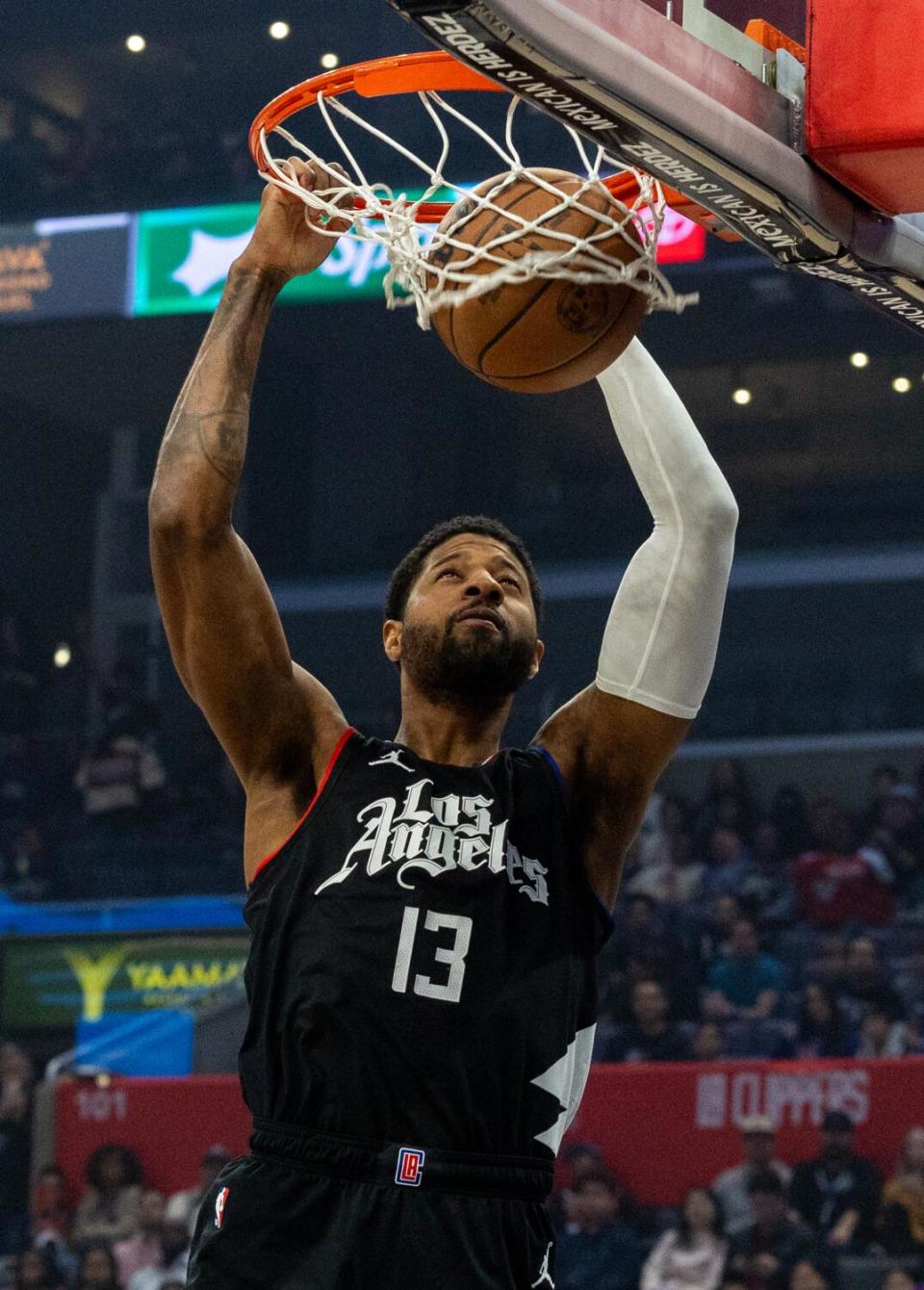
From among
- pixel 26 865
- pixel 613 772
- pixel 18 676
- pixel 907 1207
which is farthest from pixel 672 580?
pixel 18 676

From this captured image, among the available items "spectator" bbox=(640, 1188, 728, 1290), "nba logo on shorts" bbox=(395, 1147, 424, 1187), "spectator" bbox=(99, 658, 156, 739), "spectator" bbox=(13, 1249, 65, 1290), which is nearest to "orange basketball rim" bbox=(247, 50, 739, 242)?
"nba logo on shorts" bbox=(395, 1147, 424, 1187)

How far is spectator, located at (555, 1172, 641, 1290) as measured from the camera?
7.57 metres

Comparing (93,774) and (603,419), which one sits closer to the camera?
(93,774)

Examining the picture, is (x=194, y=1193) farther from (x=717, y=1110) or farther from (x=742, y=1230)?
(x=742, y=1230)

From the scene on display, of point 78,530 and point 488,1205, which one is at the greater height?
point 78,530

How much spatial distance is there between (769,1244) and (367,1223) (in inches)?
227

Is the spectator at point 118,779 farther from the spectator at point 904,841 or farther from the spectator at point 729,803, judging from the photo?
the spectator at point 904,841

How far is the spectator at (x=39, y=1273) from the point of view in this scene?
27.7 feet

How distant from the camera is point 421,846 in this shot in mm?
2277

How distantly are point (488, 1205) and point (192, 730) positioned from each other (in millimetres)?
11064

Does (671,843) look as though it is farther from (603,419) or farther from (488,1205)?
(488,1205)

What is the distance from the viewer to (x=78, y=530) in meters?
15.6

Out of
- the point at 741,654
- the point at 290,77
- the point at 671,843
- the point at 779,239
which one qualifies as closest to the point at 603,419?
the point at 741,654

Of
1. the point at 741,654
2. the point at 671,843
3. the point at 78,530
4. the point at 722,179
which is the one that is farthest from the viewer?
the point at 78,530
